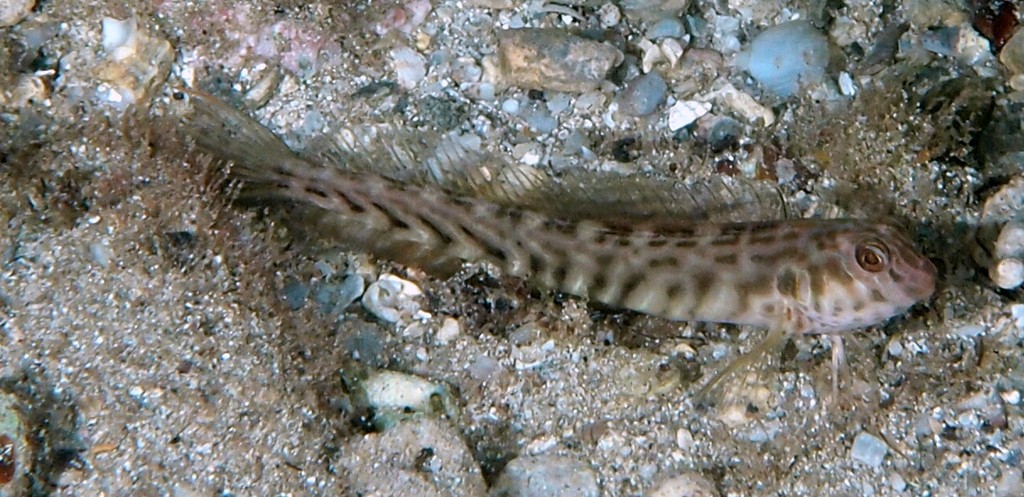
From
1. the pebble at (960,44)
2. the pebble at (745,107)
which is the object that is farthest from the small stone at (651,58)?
the pebble at (960,44)

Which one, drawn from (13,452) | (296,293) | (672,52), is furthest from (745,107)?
(13,452)

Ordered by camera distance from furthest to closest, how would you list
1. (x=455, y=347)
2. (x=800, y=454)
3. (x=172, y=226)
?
(x=455, y=347), (x=800, y=454), (x=172, y=226)

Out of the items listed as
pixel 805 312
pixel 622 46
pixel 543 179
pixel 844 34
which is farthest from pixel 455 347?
pixel 844 34

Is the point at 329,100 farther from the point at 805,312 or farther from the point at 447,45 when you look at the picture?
the point at 805,312

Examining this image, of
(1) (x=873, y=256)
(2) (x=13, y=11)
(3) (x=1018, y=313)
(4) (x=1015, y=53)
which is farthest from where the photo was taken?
(4) (x=1015, y=53)

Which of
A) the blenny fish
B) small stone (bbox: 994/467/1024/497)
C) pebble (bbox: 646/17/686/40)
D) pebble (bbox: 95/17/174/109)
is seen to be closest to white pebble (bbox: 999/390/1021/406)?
small stone (bbox: 994/467/1024/497)

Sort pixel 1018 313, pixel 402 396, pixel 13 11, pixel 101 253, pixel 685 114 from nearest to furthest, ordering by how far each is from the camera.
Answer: pixel 101 253, pixel 402 396, pixel 1018 313, pixel 13 11, pixel 685 114

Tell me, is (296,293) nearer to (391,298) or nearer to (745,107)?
(391,298)
